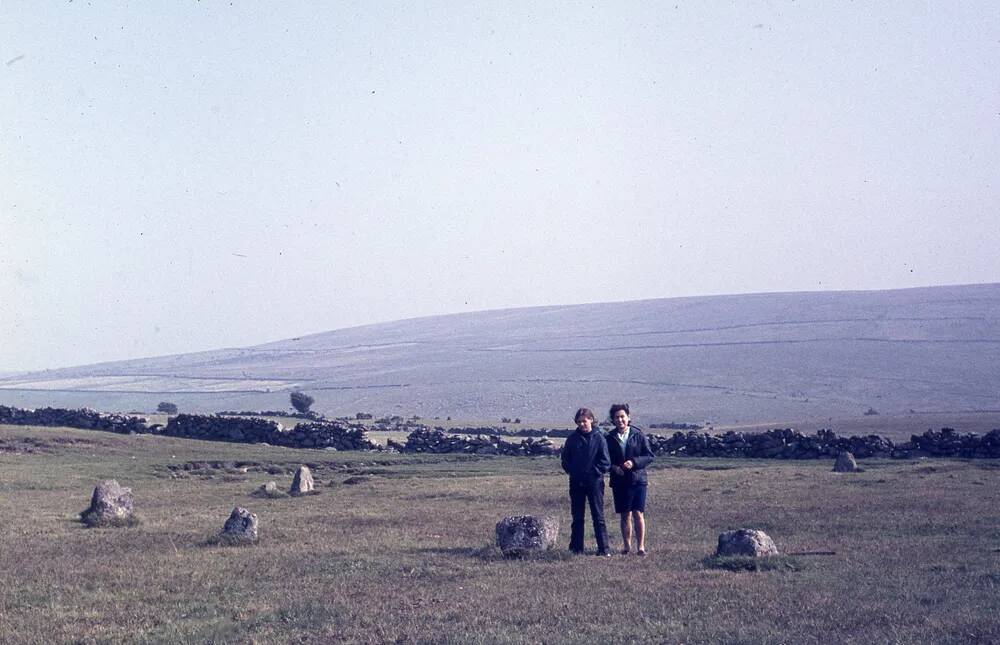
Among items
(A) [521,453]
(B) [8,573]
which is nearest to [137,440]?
(A) [521,453]

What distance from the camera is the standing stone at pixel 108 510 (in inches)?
835

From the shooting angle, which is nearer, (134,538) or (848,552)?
(848,552)

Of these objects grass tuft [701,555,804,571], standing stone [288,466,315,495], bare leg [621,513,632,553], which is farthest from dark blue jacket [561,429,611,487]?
standing stone [288,466,315,495]

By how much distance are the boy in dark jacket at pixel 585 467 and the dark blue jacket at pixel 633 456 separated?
0.19m

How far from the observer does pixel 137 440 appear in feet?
160

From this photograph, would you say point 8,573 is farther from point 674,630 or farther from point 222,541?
point 674,630

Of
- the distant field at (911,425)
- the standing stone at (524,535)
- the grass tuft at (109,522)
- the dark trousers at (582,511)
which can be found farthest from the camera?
the distant field at (911,425)

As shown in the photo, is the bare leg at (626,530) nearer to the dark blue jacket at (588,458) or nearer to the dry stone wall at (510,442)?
the dark blue jacket at (588,458)

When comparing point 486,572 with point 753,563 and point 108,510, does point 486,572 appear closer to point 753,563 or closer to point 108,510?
point 753,563

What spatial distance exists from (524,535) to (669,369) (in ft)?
344

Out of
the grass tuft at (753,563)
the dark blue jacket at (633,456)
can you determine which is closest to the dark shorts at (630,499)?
the dark blue jacket at (633,456)

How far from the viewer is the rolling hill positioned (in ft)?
326

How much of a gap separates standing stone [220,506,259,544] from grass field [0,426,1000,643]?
0.33m

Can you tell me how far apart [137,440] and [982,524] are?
3859cm
